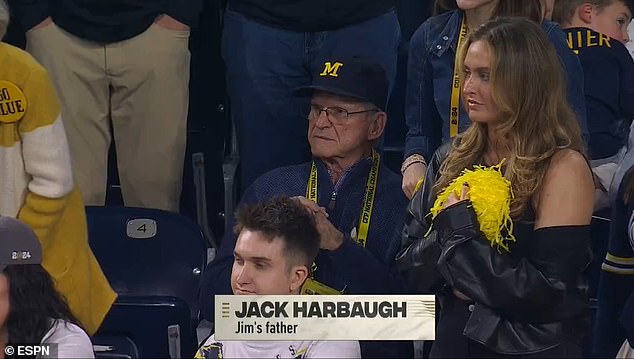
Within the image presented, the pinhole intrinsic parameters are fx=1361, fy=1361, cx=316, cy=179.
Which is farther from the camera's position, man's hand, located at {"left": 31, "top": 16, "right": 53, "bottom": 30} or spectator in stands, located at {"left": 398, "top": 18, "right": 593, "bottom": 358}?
man's hand, located at {"left": 31, "top": 16, "right": 53, "bottom": 30}

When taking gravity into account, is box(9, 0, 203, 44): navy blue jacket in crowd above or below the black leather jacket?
above

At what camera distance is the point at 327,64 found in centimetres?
200

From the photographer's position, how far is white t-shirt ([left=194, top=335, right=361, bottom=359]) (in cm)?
184

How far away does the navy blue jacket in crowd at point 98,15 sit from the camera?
6.64 ft

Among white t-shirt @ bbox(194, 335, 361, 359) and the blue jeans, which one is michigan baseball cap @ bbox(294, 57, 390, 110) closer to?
the blue jeans

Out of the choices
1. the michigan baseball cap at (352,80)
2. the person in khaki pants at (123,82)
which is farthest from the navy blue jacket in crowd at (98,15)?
the michigan baseball cap at (352,80)

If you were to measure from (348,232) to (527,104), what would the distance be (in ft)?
1.04

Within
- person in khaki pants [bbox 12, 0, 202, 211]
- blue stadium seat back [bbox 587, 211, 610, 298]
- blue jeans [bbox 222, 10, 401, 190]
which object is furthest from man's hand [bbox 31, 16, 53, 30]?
blue stadium seat back [bbox 587, 211, 610, 298]

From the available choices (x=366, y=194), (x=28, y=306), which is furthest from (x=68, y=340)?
(x=366, y=194)

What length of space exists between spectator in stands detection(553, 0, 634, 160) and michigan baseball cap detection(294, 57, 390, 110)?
0.91 ft

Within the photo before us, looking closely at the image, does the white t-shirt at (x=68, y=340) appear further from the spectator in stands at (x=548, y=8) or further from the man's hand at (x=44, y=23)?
the spectator in stands at (x=548, y=8)

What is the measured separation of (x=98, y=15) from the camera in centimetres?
203

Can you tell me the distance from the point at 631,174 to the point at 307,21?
1.71ft

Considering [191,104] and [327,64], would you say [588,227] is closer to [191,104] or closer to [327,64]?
[327,64]
